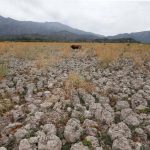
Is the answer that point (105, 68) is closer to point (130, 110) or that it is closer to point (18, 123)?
point (130, 110)

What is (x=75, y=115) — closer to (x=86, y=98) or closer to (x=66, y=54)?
(x=86, y=98)

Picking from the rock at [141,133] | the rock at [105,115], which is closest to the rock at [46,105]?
the rock at [105,115]

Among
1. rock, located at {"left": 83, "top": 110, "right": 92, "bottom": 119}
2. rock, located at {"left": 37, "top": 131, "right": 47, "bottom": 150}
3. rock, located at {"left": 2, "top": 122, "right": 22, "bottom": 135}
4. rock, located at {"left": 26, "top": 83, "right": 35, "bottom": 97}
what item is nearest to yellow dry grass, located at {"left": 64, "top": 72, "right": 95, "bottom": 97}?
rock, located at {"left": 26, "top": 83, "right": 35, "bottom": 97}

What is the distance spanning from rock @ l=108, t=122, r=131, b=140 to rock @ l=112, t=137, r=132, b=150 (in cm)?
23

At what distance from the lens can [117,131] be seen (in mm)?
6980

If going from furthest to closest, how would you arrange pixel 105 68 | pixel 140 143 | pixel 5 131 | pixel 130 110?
pixel 105 68
pixel 130 110
pixel 5 131
pixel 140 143

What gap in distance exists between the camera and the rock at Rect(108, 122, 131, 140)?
6.82m

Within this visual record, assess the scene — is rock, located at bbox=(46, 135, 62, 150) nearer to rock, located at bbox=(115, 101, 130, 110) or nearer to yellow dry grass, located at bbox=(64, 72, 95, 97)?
rock, located at bbox=(115, 101, 130, 110)

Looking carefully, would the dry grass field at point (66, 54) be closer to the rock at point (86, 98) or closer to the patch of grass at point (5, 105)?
the patch of grass at point (5, 105)

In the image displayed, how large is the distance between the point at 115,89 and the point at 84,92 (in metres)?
1.03

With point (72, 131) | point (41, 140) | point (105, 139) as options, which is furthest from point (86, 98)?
point (41, 140)

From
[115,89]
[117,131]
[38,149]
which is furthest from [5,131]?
[115,89]

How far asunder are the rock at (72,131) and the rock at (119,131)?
70 centimetres

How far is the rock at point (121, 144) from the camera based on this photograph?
6.36 metres
